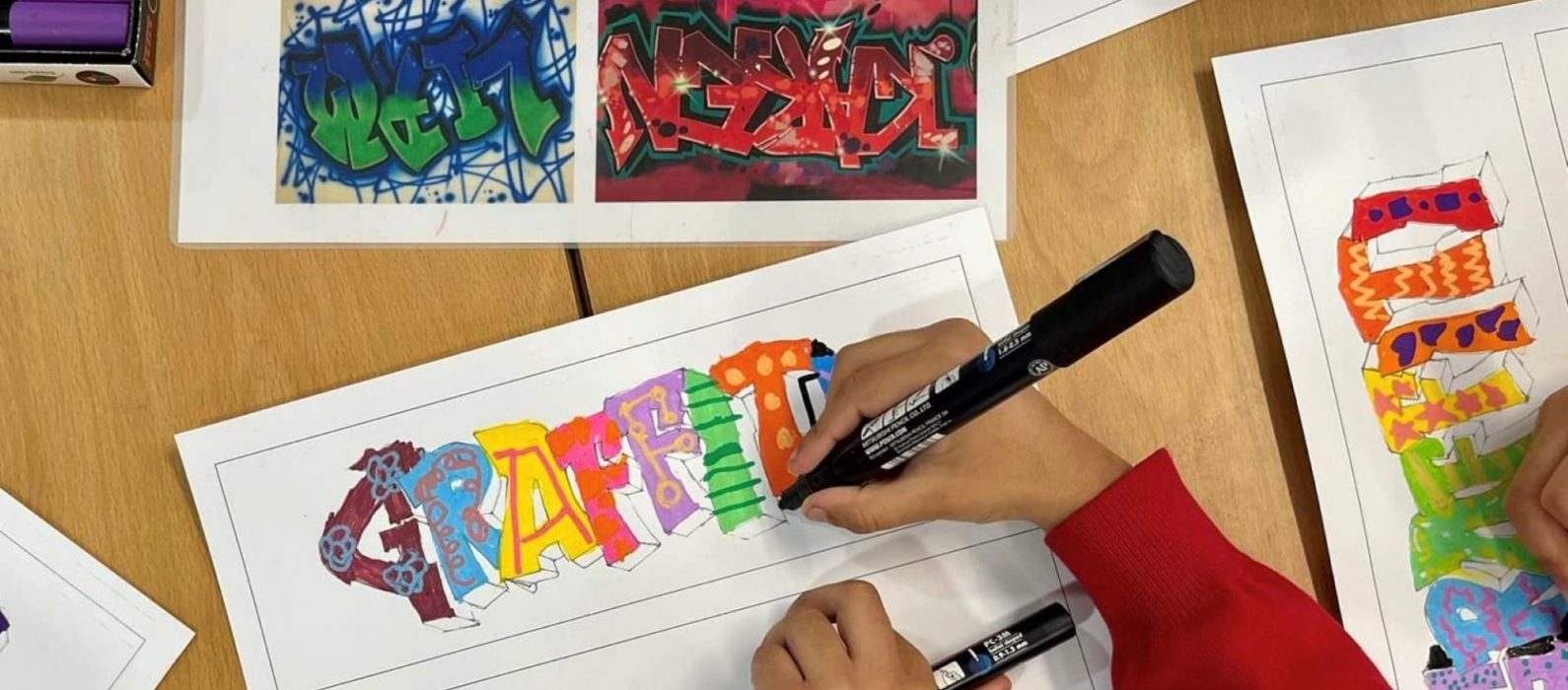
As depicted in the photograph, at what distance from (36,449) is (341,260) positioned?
0.64 ft

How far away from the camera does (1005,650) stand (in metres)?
0.63

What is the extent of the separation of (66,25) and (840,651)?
0.52 m

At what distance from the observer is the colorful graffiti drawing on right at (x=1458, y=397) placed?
647 millimetres

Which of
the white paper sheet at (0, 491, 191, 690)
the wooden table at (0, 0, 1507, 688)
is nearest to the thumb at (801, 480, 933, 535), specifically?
the wooden table at (0, 0, 1507, 688)

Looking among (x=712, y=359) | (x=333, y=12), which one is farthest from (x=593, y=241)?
(x=333, y=12)

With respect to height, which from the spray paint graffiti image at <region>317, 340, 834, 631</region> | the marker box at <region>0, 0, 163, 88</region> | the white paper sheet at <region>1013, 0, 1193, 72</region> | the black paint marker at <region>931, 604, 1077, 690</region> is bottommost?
the black paint marker at <region>931, 604, 1077, 690</region>

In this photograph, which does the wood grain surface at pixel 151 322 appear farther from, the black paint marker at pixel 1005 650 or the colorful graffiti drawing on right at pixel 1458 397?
the colorful graffiti drawing on right at pixel 1458 397

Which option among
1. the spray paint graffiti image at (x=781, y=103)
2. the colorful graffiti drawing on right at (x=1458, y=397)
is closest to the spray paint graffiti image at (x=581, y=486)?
the spray paint graffiti image at (x=781, y=103)

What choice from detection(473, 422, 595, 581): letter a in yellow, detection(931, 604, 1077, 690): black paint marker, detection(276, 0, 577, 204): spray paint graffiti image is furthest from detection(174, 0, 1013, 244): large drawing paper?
detection(931, 604, 1077, 690): black paint marker

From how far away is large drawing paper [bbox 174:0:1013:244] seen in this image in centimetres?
67

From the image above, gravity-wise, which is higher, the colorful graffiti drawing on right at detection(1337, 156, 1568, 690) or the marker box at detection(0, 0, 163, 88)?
the marker box at detection(0, 0, 163, 88)

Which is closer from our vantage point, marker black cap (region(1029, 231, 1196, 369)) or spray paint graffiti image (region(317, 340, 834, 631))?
marker black cap (region(1029, 231, 1196, 369))

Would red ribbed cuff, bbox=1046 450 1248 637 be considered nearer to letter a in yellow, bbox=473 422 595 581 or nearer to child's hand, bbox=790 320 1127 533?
child's hand, bbox=790 320 1127 533

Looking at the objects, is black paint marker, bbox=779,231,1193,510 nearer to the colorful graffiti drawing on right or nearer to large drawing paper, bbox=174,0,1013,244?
large drawing paper, bbox=174,0,1013,244
